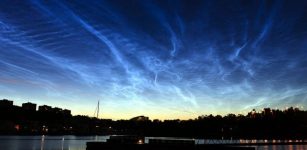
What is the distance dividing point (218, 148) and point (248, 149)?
16.6 ft

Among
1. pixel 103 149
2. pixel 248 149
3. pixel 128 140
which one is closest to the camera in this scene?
pixel 248 149

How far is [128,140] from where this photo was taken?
6444cm

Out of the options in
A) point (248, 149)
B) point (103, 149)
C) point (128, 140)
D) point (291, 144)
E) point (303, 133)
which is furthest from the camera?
point (303, 133)

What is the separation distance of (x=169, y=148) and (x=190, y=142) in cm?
457

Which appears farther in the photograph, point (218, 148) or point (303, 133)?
point (303, 133)

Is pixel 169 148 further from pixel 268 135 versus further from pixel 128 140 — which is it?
pixel 268 135

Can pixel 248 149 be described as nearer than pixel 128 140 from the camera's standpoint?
Yes

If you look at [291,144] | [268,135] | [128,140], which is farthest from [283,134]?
[128,140]

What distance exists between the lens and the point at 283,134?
654 ft

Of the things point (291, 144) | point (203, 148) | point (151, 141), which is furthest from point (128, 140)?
point (291, 144)

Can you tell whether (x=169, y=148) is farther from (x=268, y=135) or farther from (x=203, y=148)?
(x=268, y=135)

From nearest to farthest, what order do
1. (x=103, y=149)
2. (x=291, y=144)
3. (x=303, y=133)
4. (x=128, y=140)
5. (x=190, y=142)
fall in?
(x=190, y=142) < (x=103, y=149) < (x=128, y=140) < (x=291, y=144) < (x=303, y=133)

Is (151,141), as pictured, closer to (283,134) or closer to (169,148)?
(169,148)

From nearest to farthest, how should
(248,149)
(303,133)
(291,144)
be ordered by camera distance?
(248,149) < (291,144) < (303,133)
